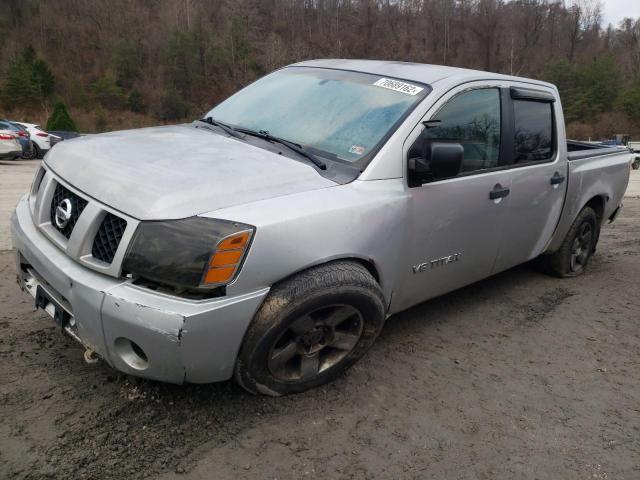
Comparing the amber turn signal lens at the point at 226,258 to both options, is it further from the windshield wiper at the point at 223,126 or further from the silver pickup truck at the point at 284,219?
the windshield wiper at the point at 223,126

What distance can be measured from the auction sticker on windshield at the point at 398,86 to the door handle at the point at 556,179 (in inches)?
61.1

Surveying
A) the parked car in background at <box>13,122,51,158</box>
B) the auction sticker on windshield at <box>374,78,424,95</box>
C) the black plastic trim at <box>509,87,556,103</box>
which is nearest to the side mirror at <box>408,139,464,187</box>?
the auction sticker on windshield at <box>374,78,424,95</box>

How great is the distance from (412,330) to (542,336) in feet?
3.03

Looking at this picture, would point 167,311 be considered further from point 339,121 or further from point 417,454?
point 339,121

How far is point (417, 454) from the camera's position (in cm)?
245

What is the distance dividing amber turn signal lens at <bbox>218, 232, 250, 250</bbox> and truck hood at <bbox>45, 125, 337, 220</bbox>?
6.6 inches

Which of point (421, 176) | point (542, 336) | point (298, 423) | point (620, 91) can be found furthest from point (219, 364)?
point (620, 91)

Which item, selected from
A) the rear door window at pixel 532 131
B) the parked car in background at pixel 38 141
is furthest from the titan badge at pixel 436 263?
the parked car in background at pixel 38 141

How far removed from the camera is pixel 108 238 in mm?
2363

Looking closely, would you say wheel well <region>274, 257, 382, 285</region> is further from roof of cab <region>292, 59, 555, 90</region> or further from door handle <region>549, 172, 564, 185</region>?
door handle <region>549, 172, 564, 185</region>

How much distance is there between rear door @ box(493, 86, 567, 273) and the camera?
381 cm

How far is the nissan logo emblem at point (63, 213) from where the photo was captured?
2558mm

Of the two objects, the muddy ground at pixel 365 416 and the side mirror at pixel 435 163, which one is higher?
the side mirror at pixel 435 163

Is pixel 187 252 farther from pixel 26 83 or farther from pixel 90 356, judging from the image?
pixel 26 83
